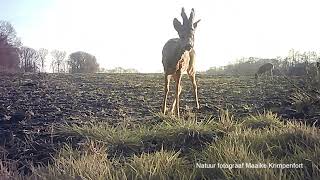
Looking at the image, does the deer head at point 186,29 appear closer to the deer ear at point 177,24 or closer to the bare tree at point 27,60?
the deer ear at point 177,24

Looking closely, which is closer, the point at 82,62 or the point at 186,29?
the point at 186,29

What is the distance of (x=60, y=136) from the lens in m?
7.73

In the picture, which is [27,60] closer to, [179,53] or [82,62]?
[82,62]

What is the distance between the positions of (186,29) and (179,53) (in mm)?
720

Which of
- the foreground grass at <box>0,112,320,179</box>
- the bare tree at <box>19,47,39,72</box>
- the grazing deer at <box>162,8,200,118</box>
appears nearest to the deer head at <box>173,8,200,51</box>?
the grazing deer at <box>162,8,200,118</box>

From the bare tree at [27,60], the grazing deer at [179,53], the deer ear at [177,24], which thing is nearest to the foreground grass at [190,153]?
the grazing deer at [179,53]

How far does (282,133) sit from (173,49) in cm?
476

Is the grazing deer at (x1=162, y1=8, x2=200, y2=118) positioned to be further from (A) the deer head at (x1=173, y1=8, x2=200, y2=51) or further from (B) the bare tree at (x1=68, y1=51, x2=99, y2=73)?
(B) the bare tree at (x1=68, y1=51, x2=99, y2=73)

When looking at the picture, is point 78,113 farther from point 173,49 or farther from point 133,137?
point 133,137

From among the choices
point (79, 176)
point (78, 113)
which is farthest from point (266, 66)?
point (79, 176)

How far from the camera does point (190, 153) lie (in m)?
6.36

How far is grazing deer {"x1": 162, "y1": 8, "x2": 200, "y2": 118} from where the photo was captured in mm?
10086

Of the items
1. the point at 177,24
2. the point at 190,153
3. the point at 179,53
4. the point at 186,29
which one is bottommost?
the point at 190,153

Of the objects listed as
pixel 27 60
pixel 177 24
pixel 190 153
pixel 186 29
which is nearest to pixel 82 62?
pixel 27 60
